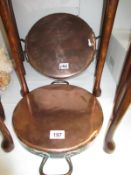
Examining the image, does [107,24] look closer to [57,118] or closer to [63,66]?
[63,66]

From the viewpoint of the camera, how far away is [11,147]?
0.89m

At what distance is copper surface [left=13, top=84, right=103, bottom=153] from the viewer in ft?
2.30

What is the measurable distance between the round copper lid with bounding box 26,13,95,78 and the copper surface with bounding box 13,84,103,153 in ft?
0.58

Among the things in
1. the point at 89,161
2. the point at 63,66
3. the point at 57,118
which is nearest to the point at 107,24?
the point at 63,66

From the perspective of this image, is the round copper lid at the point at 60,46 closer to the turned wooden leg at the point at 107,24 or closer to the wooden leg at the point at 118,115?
the turned wooden leg at the point at 107,24

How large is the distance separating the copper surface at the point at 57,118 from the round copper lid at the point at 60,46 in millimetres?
176

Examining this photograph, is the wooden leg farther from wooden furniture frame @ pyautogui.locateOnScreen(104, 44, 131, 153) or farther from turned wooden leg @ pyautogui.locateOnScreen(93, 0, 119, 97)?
turned wooden leg @ pyautogui.locateOnScreen(93, 0, 119, 97)

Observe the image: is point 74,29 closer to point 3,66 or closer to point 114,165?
point 3,66

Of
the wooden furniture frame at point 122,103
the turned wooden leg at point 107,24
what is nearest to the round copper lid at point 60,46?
the turned wooden leg at point 107,24

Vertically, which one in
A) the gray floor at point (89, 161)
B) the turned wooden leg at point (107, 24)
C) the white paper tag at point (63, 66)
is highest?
the turned wooden leg at point (107, 24)

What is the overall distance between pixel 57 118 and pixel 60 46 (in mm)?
512

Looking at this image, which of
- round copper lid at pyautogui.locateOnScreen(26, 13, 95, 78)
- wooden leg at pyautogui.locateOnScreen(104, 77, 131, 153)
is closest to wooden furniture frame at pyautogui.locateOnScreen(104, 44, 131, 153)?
wooden leg at pyautogui.locateOnScreen(104, 77, 131, 153)

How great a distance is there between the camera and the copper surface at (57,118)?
702 mm

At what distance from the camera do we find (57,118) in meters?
0.79
